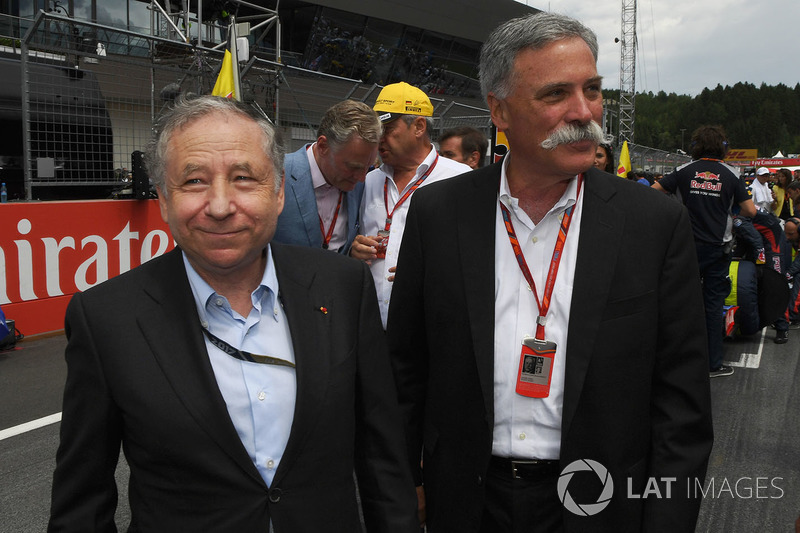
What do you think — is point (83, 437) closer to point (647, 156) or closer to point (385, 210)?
point (385, 210)

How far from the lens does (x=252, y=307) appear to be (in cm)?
170

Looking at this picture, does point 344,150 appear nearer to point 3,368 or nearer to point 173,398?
point 173,398

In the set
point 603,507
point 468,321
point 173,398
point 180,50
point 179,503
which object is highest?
point 180,50

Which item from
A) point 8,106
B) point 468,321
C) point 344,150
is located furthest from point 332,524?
point 8,106

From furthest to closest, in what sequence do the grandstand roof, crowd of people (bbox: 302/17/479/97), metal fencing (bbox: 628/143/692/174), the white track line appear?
the grandstand roof < crowd of people (bbox: 302/17/479/97) < metal fencing (bbox: 628/143/692/174) < the white track line

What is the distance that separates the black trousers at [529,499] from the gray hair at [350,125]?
1.75m

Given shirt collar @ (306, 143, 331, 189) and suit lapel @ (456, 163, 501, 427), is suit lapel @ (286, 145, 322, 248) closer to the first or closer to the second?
shirt collar @ (306, 143, 331, 189)

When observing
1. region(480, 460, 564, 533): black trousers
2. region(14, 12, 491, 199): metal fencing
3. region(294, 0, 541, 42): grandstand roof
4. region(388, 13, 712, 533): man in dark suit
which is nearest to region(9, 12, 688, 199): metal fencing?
region(14, 12, 491, 199): metal fencing

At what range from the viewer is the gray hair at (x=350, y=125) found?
3.04m

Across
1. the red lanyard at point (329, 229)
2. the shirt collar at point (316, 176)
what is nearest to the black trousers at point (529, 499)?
the red lanyard at point (329, 229)

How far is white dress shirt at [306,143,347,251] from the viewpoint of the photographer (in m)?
3.25

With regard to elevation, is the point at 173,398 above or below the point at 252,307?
below

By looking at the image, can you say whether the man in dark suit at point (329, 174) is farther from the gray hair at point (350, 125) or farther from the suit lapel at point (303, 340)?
the suit lapel at point (303, 340)

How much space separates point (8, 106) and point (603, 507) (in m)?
9.36
